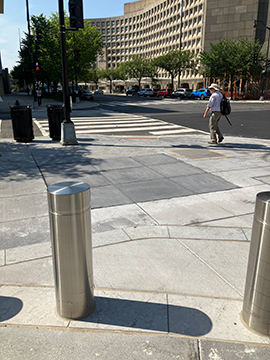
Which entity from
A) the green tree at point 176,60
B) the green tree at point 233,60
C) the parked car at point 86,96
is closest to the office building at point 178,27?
the green tree at point 176,60

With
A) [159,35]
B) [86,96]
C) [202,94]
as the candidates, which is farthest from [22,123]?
[159,35]

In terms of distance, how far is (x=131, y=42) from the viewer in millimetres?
122125

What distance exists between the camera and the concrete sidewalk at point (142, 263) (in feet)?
8.16

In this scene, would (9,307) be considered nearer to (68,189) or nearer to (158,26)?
(68,189)

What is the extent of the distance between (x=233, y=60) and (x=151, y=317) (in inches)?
2240

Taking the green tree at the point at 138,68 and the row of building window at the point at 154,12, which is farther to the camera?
the row of building window at the point at 154,12

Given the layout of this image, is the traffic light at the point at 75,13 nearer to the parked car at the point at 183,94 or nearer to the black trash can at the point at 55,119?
the black trash can at the point at 55,119

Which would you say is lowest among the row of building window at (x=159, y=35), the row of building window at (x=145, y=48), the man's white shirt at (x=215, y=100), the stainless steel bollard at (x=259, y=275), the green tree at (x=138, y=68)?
the stainless steel bollard at (x=259, y=275)

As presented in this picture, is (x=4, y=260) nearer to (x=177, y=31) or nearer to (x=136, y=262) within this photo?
(x=136, y=262)

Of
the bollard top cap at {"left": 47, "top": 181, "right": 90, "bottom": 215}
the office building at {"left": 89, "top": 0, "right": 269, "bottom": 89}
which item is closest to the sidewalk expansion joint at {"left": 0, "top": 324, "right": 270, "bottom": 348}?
the bollard top cap at {"left": 47, "top": 181, "right": 90, "bottom": 215}

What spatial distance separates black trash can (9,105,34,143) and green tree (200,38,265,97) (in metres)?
49.0

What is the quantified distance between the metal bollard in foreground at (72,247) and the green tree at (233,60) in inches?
2195

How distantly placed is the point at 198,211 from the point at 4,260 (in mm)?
2907

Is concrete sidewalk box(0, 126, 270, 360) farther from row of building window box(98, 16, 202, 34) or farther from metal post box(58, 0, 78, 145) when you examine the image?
row of building window box(98, 16, 202, 34)
